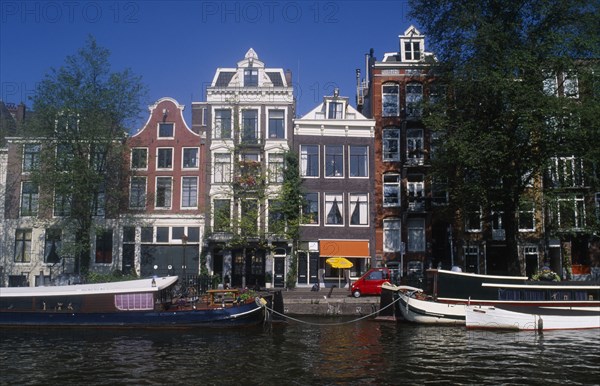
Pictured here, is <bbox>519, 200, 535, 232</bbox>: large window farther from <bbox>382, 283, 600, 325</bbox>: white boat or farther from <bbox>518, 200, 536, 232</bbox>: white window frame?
<bbox>382, 283, 600, 325</bbox>: white boat

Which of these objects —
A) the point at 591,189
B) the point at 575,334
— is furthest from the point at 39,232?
the point at 591,189

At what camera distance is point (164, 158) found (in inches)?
1585

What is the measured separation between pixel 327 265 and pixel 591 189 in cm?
1950

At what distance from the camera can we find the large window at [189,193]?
39906 mm

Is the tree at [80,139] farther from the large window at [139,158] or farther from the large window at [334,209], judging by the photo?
the large window at [334,209]

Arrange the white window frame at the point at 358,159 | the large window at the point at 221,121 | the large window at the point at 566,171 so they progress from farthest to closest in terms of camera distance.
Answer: the white window frame at the point at 358,159 → the large window at the point at 221,121 → the large window at the point at 566,171

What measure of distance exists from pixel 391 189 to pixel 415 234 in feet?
12.9

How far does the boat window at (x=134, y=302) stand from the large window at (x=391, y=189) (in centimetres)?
2097

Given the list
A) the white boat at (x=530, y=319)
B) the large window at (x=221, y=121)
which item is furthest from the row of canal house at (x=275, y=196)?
the white boat at (x=530, y=319)

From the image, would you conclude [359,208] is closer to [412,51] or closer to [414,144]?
[414,144]

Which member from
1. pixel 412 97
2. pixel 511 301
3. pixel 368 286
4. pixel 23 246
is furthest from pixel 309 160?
pixel 23 246

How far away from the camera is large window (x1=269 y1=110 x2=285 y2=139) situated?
40031 mm

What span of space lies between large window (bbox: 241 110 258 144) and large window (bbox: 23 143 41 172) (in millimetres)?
15845

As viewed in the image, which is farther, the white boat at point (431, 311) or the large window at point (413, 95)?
the large window at point (413, 95)
